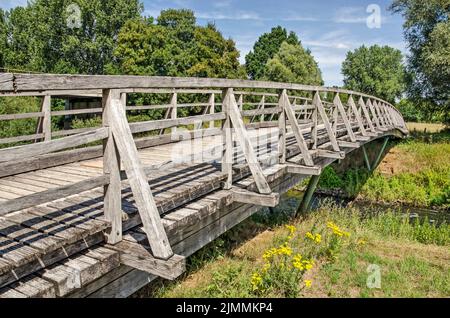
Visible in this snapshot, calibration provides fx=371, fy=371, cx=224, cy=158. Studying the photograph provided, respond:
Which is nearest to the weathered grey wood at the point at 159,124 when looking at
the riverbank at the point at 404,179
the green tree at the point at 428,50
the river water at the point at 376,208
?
the river water at the point at 376,208

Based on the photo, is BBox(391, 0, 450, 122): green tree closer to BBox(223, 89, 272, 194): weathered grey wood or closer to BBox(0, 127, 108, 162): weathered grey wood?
BBox(223, 89, 272, 194): weathered grey wood

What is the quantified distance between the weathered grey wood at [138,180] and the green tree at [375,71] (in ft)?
173

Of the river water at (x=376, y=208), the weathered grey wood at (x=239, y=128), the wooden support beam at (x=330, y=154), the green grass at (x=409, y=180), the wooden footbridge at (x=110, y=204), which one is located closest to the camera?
the wooden footbridge at (x=110, y=204)

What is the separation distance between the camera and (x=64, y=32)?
3928 cm

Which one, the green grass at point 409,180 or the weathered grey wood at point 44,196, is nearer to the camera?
the weathered grey wood at point 44,196

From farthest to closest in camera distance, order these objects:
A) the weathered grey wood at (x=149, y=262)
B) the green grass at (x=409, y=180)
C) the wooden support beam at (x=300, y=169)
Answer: the green grass at (x=409, y=180) < the wooden support beam at (x=300, y=169) < the weathered grey wood at (x=149, y=262)

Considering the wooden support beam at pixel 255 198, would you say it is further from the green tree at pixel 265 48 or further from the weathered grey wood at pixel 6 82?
the green tree at pixel 265 48

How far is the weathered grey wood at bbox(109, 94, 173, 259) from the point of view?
118 inches

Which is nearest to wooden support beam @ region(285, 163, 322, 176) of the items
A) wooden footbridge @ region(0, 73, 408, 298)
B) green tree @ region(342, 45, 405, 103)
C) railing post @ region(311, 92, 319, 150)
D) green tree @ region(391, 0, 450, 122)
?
wooden footbridge @ region(0, 73, 408, 298)

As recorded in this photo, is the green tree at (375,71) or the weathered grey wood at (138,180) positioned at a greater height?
the green tree at (375,71)

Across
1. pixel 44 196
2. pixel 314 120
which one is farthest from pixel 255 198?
pixel 314 120

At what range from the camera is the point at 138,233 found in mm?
3418

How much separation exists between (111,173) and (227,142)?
1.87 metres

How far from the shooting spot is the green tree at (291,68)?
37844mm
